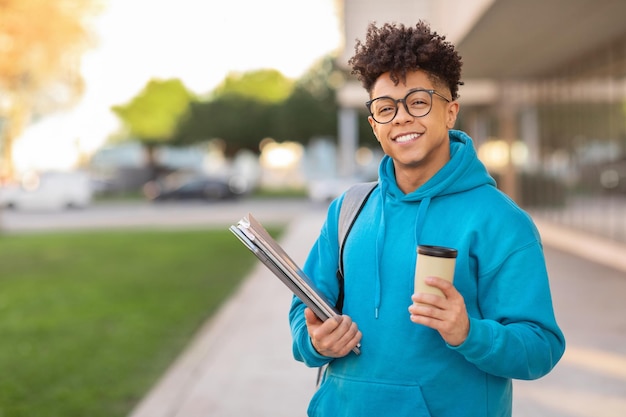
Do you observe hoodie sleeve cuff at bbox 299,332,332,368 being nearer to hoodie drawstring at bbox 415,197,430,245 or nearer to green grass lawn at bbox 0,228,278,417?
hoodie drawstring at bbox 415,197,430,245

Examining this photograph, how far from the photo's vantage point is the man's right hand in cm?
197

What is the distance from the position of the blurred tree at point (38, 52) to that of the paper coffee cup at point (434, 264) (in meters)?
24.2

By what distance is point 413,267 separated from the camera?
1.97 meters

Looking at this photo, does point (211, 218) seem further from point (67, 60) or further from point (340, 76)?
point (340, 76)

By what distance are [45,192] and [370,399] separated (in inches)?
1301

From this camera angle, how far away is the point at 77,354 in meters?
7.03

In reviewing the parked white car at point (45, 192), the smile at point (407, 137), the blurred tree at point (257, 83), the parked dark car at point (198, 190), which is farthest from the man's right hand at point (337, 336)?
the blurred tree at point (257, 83)

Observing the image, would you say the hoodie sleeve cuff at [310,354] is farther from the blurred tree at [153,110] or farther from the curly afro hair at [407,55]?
the blurred tree at [153,110]

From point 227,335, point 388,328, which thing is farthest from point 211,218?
point 388,328

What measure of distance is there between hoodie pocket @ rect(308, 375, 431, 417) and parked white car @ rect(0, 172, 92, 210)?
3255 centimetres

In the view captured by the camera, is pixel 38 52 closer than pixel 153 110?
Yes

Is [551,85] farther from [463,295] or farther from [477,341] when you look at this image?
[477,341]

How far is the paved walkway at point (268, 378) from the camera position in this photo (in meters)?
5.10

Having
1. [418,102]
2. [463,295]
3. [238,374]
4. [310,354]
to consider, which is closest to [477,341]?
[463,295]
